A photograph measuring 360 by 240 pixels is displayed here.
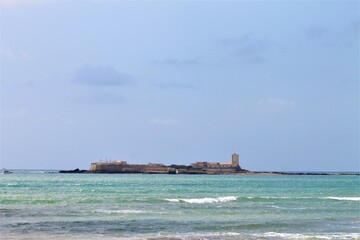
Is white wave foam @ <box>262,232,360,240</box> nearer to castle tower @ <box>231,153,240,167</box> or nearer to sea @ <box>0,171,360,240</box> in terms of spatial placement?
sea @ <box>0,171,360,240</box>

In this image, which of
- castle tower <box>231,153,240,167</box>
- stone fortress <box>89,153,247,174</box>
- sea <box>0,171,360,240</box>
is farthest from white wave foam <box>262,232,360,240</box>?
castle tower <box>231,153,240,167</box>

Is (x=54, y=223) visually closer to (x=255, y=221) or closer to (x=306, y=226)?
(x=255, y=221)

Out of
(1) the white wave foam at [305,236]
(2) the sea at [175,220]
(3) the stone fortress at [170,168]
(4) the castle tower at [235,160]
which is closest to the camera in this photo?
(1) the white wave foam at [305,236]

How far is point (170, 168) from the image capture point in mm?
141250

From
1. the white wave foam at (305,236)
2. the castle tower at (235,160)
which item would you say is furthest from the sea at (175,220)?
the castle tower at (235,160)

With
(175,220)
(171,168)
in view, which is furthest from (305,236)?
(171,168)

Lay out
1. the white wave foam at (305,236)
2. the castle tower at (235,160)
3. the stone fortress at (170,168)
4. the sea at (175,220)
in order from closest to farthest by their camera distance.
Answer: the white wave foam at (305,236)
the sea at (175,220)
the stone fortress at (170,168)
the castle tower at (235,160)

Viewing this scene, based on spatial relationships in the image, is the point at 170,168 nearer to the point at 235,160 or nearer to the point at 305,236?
the point at 235,160

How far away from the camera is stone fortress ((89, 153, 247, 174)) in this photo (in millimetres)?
137250

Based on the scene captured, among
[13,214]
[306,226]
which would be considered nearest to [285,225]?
[306,226]

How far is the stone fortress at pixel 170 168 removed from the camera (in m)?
137

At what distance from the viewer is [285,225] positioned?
921 inches

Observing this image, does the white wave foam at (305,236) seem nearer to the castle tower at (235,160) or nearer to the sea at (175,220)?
the sea at (175,220)

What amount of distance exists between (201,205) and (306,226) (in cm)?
1113
